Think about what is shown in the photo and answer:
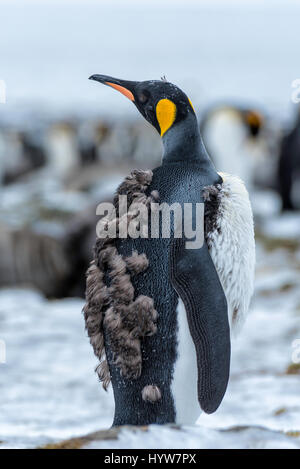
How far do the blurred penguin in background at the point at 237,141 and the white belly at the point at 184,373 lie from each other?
997 cm

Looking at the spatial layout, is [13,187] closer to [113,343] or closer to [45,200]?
[45,200]

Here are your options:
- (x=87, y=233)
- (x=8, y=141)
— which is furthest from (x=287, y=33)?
(x=87, y=233)

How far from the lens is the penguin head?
2500mm

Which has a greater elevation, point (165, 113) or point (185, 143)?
point (165, 113)

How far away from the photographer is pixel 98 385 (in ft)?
14.6

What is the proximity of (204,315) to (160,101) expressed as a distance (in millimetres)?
760

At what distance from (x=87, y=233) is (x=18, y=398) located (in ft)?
11.2

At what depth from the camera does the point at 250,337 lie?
18.6 ft

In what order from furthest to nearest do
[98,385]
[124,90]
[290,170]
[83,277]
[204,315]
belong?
[290,170] → [83,277] → [98,385] → [124,90] → [204,315]

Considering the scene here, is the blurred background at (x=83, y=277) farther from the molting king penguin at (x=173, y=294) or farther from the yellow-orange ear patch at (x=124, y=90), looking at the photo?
the yellow-orange ear patch at (x=124, y=90)
